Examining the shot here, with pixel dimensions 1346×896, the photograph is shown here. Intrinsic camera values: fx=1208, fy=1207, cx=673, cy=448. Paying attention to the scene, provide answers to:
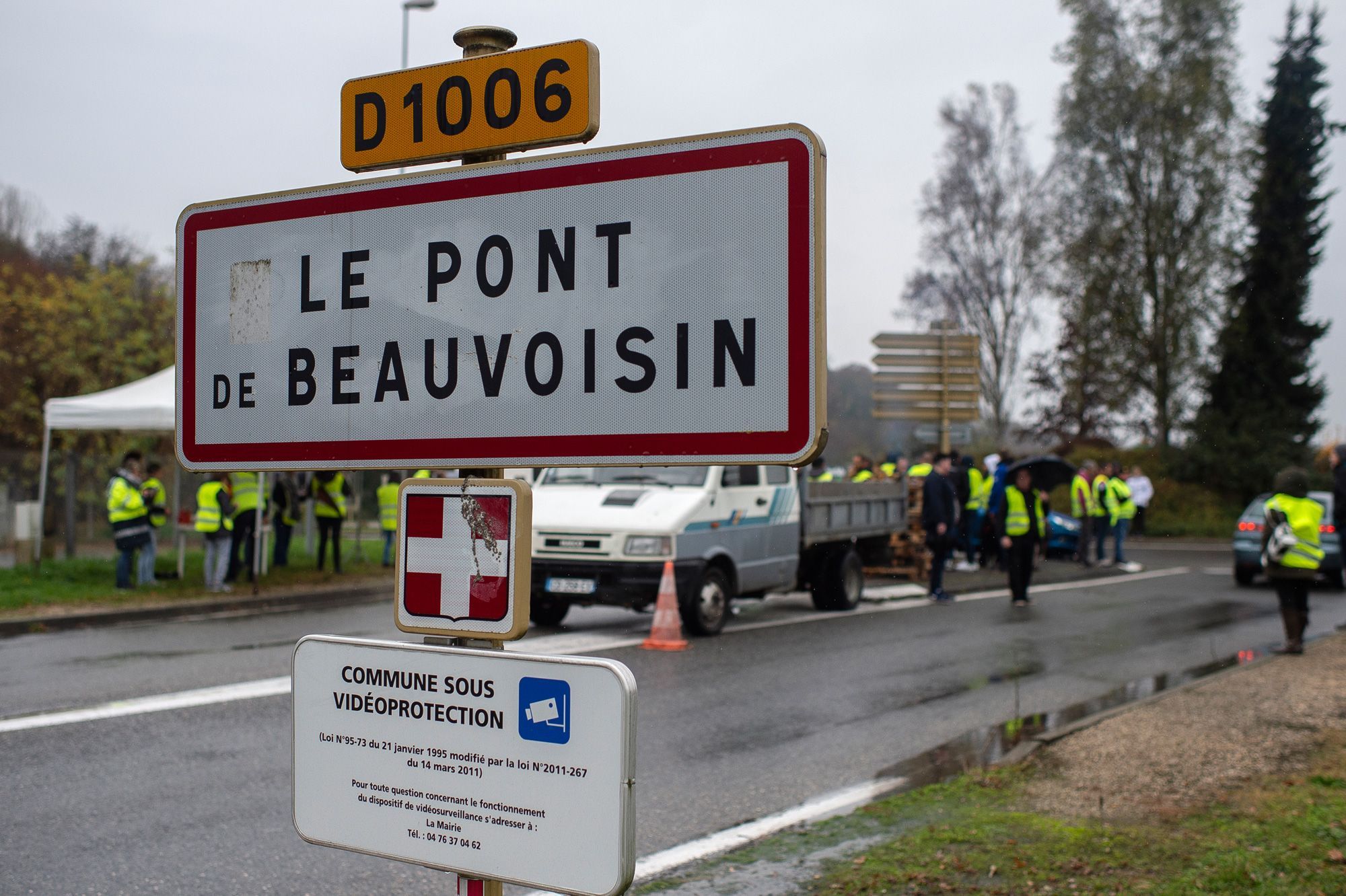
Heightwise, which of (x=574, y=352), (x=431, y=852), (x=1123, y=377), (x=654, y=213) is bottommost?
(x=431, y=852)

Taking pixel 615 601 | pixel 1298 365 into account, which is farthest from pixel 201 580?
pixel 1298 365

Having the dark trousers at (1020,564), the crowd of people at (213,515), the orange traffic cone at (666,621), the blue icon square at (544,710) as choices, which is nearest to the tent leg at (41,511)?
the crowd of people at (213,515)

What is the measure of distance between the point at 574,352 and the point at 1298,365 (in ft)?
140

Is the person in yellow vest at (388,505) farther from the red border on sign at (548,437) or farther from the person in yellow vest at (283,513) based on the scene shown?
the red border on sign at (548,437)

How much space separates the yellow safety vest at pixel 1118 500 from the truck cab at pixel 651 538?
11218 mm

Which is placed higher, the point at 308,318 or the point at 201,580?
the point at 308,318

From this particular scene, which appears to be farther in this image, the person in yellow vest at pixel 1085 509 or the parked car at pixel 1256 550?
the person in yellow vest at pixel 1085 509

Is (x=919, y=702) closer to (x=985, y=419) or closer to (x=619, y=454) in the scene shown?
(x=619, y=454)

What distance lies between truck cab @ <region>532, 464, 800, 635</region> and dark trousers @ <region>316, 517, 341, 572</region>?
615cm

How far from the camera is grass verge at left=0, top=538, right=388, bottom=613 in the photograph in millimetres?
13938

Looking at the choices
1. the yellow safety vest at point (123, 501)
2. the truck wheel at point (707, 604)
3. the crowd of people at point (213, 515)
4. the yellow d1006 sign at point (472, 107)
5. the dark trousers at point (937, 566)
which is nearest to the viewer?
the yellow d1006 sign at point (472, 107)

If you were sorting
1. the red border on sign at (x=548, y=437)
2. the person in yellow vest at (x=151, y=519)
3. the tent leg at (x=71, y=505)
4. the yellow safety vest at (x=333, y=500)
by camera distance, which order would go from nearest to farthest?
1. the red border on sign at (x=548, y=437)
2. the person in yellow vest at (x=151, y=519)
3. the yellow safety vest at (x=333, y=500)
4. the tent leg at (x=71, y=505)

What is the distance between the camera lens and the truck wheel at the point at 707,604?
11836 millimetres

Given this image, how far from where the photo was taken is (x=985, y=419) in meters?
45.8
